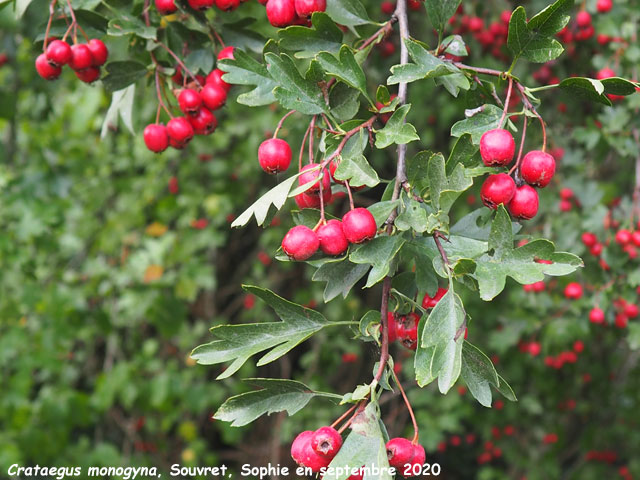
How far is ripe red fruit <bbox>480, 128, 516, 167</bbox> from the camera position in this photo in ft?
3.18

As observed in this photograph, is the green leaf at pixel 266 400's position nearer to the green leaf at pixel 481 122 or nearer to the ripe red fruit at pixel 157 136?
the green leaf at pixel 481 122

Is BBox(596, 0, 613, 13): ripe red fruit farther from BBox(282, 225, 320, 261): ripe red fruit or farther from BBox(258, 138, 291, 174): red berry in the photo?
BBox(282, 225, 320, 261): ripe red fruit

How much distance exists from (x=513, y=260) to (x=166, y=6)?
2.83 feet

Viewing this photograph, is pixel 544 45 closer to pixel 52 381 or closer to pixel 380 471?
pixel 380 471

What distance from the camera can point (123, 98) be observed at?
58.9 inches

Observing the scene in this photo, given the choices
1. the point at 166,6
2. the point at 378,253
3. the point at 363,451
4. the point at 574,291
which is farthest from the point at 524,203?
the point at 574,291

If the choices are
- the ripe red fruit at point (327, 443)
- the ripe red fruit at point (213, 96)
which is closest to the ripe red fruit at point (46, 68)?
the ripe red fruit at point (213, 96)

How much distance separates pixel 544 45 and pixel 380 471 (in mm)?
733

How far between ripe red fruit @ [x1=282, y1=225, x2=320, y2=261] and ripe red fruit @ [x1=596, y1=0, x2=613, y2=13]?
1.74 m

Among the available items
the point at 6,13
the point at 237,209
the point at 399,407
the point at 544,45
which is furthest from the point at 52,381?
the point at 544,45

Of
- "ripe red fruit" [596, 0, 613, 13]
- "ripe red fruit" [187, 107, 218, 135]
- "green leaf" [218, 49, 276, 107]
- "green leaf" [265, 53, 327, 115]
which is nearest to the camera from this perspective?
"green leaf" [265, 53, 327, 115]

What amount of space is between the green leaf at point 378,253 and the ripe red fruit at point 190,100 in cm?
56

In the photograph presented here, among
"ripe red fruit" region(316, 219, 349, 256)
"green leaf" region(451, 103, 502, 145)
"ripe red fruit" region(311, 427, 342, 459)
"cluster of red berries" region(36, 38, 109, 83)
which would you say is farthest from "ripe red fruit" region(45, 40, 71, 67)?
"ripe red fruit" region(311, 427, 342, 459)

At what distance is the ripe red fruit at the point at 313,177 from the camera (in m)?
1.01
